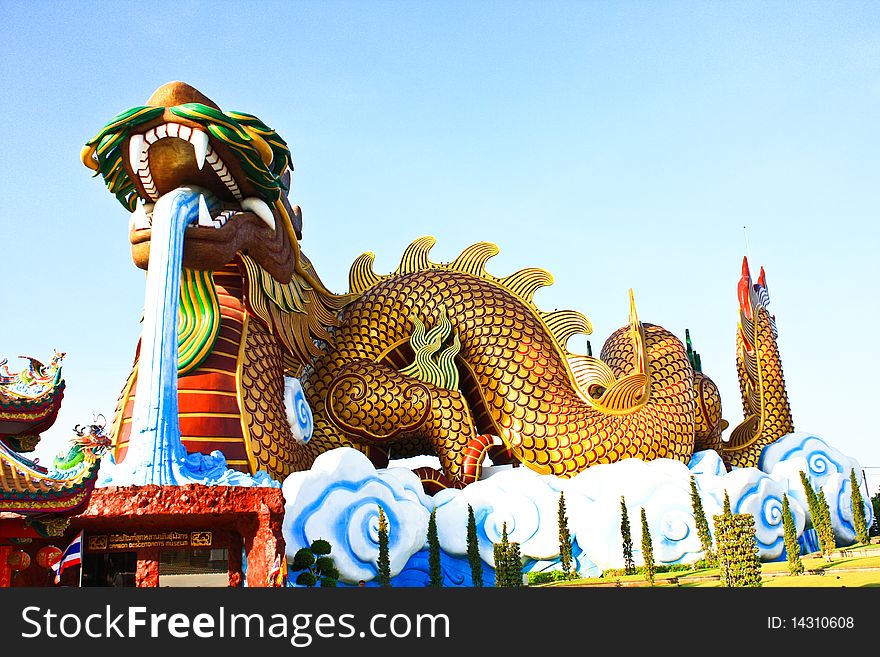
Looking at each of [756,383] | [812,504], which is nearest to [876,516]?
[756,383]

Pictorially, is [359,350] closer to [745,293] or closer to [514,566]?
[514,566]

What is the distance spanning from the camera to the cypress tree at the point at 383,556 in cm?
1019

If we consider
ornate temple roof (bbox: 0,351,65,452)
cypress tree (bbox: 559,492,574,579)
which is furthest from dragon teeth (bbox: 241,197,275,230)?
cypress tree (bbox: 559,492,574,579)

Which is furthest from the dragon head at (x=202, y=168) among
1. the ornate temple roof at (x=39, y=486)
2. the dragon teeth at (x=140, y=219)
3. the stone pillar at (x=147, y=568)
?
the ornate temple roof at (x=39, y=486)

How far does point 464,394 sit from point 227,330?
4593 mm

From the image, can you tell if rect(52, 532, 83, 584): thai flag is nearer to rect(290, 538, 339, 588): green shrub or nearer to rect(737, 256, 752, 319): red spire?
rect(290, 538, 339, 588): green shrub

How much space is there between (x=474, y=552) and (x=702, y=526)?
3.11 meters

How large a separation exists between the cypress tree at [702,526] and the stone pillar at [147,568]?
22.5ft

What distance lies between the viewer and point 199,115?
970 centimetres

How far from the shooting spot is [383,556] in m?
10.2

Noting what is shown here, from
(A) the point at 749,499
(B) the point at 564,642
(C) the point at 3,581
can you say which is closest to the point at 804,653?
(B) the point at 564,642

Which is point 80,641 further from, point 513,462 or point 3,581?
point 513,462

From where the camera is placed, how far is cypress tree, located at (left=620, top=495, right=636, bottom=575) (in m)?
10.9

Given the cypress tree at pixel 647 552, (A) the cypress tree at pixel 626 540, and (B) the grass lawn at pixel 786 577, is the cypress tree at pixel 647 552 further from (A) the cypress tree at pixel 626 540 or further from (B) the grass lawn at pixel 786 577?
(A) the cypress tree at pixel 626 540
